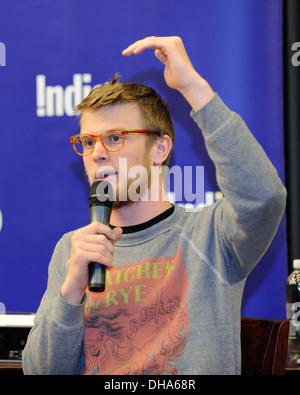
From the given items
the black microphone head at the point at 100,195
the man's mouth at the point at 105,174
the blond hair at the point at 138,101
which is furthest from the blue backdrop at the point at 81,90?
the black microphone head at the point at 100,195

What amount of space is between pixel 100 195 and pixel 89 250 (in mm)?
166

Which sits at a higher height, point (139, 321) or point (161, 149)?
point (161, 149)

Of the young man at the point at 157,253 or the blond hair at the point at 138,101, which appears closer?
the young man at the point at 157,253

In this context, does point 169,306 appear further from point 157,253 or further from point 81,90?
Answer: point 81,90

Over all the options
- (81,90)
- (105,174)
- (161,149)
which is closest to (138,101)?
(161,149)

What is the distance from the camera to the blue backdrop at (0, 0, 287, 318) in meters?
2.06

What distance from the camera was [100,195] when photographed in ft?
4.31

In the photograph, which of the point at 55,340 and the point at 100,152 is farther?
the point at 100,152

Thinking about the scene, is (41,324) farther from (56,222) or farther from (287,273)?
(287,273)

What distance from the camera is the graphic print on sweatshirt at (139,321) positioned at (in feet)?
4.49

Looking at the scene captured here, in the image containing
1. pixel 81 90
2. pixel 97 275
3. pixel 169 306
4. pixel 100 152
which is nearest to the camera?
pixel 97 275

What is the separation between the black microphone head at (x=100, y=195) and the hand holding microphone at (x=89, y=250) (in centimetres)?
2

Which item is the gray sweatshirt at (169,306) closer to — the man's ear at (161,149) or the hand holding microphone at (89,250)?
the hand holding microphone at (89,250)

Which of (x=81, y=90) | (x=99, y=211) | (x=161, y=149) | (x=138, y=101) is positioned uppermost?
(x=81, y=90)
